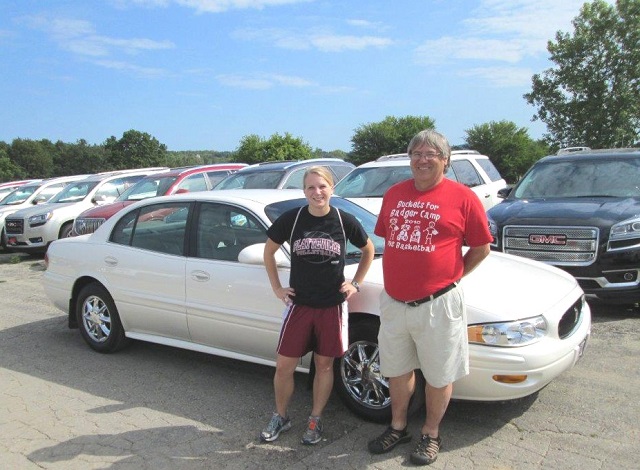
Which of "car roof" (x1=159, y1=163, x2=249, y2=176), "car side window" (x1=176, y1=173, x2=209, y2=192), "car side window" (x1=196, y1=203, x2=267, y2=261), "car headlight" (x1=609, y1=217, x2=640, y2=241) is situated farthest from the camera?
"car roof" (x1=159, y1=163, x2=249, y2=176)

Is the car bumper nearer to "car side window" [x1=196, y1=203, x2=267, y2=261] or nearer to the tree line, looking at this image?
"car side window" [x1=196, y1=203, x2=267, y2=261]

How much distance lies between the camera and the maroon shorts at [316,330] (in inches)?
138

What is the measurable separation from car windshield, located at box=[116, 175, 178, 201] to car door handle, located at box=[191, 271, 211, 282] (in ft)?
23.0

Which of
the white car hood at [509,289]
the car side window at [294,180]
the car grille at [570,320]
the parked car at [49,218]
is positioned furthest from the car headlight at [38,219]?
the car grille at [570,320]

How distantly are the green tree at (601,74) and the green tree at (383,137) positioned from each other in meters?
10.3

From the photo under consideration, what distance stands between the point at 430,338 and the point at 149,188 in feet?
31.1

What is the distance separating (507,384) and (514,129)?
33.4m

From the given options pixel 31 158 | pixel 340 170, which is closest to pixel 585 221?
pixel 340 170

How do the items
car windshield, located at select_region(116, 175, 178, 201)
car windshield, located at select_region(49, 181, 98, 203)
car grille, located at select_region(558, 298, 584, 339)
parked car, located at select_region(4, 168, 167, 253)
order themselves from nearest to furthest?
car grille, located at select_region(558, 298, 584, 339) < car windshield, located at select_region(116, 175, 178, 201) < parked car, located at select_region(4, 168, 167, 253) < car windshield, located at select_region(49, 181, 98, 203)

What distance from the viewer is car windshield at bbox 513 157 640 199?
6.77 m

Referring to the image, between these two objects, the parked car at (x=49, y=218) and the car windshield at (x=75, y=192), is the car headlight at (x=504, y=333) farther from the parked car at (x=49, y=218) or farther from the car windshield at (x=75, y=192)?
the car windshield at (x=75, y=192)

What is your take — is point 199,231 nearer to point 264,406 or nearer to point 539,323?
point 264,406

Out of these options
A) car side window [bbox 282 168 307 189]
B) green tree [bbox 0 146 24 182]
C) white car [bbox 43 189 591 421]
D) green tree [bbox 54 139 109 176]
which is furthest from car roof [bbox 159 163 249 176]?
green tree [bbox 54 139 109 176]

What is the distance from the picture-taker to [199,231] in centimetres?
475
